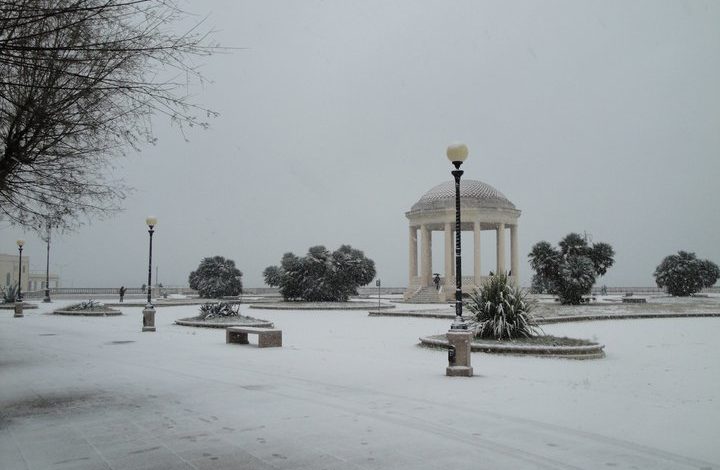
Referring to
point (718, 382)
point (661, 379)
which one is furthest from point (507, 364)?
point (718, 382)

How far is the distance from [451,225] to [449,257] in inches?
102

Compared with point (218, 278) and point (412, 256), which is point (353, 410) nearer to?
point (412, 256)

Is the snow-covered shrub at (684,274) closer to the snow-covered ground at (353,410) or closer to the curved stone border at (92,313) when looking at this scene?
the snow-covered ground at (353,410)

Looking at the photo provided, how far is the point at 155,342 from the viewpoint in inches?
655

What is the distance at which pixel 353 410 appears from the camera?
24.2ft

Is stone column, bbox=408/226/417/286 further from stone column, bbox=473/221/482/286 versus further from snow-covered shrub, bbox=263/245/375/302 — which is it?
snow-covered shrub, bbox=263/245/375/302

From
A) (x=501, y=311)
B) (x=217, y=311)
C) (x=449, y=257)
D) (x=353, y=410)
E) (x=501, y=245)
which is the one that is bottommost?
(x=353, y=410)

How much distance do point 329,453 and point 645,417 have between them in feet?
12.9

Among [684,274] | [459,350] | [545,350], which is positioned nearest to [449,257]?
[684,274]

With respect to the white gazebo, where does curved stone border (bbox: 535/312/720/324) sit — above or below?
below

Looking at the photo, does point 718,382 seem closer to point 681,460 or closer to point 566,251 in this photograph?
point 681,460

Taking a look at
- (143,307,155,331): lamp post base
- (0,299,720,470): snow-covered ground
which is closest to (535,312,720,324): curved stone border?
(0,299,720,470): snow-covered ground

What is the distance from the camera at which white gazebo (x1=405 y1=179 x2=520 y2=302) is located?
45125mm

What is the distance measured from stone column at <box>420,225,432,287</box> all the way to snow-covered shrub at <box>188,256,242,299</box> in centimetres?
1657
